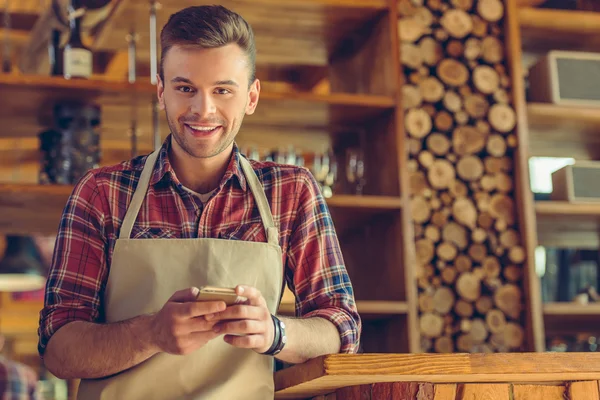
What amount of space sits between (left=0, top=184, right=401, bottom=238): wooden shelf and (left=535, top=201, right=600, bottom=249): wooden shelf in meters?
0.73

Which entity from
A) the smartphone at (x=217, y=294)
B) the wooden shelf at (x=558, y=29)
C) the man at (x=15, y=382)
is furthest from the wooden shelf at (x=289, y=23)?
the smartphone at (x=217, y=294)

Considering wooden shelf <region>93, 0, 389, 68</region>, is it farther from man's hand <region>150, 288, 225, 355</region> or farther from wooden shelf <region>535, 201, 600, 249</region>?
man's hand <region>150, 288, 225, 355</region>

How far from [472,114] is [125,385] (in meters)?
2.46

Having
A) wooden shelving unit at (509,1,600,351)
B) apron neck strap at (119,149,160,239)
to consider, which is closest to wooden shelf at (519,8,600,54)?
wooden shelving unit at (509,1,600,351)

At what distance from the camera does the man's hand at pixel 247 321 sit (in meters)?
1.47

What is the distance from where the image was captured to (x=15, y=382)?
1.85 meters

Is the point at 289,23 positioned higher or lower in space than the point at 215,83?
higher

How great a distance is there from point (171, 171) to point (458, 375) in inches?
29.8

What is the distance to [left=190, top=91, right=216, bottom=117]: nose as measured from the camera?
1760 mm

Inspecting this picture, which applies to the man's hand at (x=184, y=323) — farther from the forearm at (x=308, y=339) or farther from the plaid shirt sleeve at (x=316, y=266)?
the plaid shirt sleeve at (x=316, y=266)

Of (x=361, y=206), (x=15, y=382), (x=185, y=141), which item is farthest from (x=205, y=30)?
(x=361, y=206)

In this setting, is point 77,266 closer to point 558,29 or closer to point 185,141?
point 185,141

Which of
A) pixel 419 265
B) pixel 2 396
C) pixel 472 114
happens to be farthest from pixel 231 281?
pixel 472 114

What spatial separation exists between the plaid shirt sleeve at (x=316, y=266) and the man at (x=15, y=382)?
→ 0.62m
